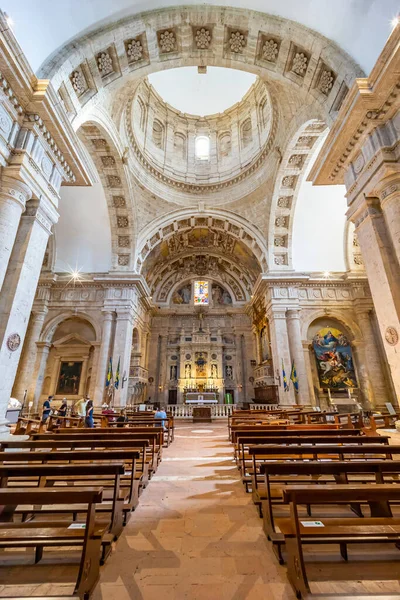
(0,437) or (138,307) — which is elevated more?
(138,307)

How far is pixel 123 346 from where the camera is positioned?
15.5m

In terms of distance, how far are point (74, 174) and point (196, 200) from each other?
1106 centimetres

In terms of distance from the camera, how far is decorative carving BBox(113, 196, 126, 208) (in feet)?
51.6

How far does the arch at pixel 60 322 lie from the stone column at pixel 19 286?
37.0ft

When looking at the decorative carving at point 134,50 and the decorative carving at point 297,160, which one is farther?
the decorative carving at point 297,160

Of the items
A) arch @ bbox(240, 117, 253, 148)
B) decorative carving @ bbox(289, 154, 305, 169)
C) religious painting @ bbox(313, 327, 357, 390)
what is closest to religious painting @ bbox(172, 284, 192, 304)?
religious painting @ bbox(313, 327, 357, 390)

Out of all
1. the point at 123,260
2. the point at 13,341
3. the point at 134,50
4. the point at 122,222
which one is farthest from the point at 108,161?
the point at 13,341

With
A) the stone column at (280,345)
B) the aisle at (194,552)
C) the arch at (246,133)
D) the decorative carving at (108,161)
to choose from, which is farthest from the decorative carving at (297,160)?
the aisle at (194,552)

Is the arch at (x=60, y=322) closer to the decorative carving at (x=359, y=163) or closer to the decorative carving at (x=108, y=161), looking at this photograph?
the decorative carving at (x=108, y=161)

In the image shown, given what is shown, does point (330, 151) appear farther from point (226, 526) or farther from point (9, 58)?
point (226, 526)

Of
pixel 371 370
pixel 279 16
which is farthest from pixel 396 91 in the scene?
pixel 371 370

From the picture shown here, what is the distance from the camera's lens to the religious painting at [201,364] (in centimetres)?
2167

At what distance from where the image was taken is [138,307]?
18453 mm

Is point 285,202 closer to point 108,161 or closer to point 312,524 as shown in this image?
point 108,161
